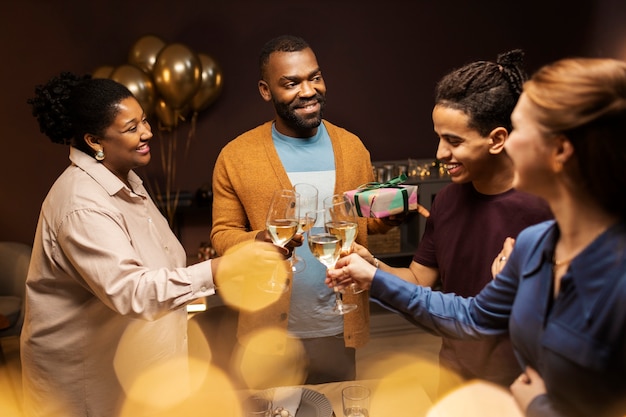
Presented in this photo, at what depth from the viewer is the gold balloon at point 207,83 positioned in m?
3.96

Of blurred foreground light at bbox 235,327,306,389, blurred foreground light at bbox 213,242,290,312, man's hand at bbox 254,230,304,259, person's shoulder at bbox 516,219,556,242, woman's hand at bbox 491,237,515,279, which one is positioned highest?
person's shoulder at bbox 516,219,556,242

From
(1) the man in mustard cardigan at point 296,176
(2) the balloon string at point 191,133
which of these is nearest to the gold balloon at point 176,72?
(2) the balloon string at point 191,133

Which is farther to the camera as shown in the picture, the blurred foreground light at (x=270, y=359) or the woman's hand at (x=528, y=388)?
the blurred foreground light at (x=270, y=359)

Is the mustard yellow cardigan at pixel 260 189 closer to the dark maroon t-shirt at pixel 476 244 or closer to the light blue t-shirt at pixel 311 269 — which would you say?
the light blue t-shirt at pixel 311 269

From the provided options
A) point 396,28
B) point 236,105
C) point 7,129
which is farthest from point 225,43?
point 7,129

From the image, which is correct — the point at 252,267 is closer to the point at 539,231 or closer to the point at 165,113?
the point at 539,231

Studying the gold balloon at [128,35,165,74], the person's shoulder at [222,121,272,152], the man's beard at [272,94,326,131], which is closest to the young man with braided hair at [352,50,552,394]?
the man's beard at [272,94,326,131]

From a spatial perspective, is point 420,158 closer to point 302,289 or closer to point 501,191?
point 302,289

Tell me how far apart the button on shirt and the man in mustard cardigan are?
34 centimetres

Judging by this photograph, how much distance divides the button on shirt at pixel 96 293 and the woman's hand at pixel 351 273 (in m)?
0.45

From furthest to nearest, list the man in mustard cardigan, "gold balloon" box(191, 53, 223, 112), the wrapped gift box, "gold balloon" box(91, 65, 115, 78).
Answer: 1. "gold balloon" box(191, 53, 223, 112)
2. "gold balloon" box(91, 65, 115, 78)
3. the man in mustard cardigan
4. the wrapped gift box

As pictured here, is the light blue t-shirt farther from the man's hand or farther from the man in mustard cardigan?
the man's hand

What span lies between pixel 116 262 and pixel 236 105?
9.27ft

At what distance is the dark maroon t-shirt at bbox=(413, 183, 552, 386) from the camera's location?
5.36ft
